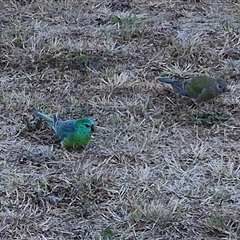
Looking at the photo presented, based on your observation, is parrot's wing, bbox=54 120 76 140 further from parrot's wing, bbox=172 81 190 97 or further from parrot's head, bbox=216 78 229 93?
parrot's head, bbox=216 78 229 93

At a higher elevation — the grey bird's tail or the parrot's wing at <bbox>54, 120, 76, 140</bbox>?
the parrot's wing at <bbox>54, 120, 76, 140</bbox>

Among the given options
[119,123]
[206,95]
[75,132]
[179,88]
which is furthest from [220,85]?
[75,132]

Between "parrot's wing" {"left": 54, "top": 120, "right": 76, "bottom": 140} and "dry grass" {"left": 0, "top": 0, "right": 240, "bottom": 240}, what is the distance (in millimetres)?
91

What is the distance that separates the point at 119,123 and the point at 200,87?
58 centimetres

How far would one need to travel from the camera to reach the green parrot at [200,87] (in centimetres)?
451

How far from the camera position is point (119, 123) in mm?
4328

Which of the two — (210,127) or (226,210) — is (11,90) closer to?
(210,127)

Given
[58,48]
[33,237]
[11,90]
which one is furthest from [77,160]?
[58,48]

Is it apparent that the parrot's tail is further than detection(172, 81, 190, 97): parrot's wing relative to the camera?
No

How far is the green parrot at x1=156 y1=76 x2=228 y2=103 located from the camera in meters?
4.51

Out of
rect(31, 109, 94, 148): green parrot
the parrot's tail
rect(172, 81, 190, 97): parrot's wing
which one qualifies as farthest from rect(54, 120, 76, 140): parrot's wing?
rect(172, 81, 190, 97): parrot's wing

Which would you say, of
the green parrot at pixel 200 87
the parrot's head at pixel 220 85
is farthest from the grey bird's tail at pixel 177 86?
the parrot's head at pixel 220 85

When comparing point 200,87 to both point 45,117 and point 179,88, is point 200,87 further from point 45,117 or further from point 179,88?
point 45,117

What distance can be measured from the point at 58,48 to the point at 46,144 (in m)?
1.25
